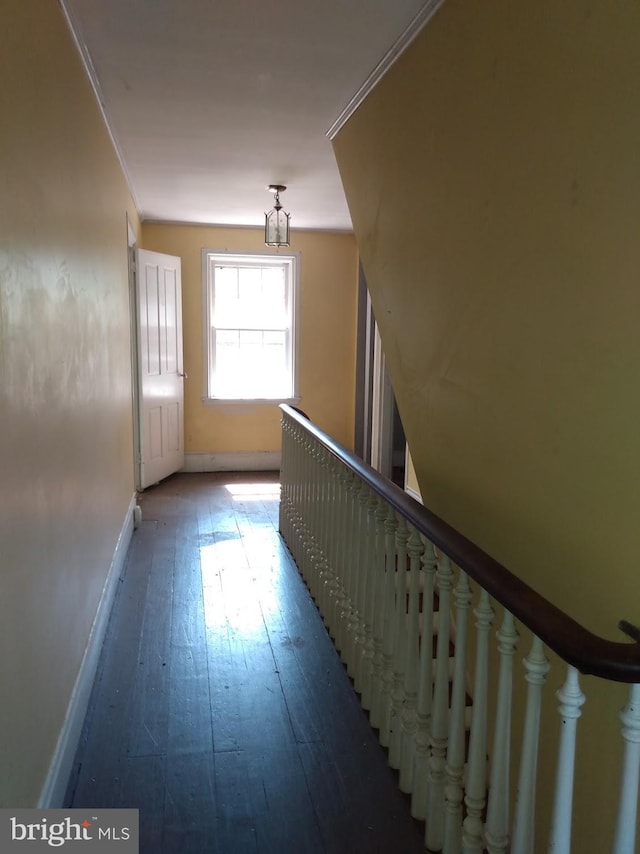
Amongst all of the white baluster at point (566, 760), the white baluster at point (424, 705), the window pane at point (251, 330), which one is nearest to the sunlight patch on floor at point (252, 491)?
the window pane at point (251, 330)

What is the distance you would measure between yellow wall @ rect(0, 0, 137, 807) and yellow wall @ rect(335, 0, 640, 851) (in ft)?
4.06

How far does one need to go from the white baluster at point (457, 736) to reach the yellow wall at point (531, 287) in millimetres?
228

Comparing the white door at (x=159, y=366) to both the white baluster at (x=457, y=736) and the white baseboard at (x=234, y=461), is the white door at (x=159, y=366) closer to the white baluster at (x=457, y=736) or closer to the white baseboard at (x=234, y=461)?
the white baseboard at (x=234, y=461)

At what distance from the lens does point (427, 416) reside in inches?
94.0

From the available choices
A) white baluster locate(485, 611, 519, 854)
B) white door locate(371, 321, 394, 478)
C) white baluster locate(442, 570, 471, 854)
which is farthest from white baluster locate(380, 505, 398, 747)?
white door locate(371, 321, 394, 478)

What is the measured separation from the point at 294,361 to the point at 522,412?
505 cm

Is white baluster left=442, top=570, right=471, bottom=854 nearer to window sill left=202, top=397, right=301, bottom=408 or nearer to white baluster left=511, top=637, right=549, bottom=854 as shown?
white baluster left=511, top=637, right=549, bottom=854

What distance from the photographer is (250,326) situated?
662 cm

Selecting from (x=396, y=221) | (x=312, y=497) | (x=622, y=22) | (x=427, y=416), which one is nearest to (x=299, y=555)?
(x=312, y=497)

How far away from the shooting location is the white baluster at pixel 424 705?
1844 millimetres

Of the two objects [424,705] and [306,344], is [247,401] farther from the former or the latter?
[424,705]

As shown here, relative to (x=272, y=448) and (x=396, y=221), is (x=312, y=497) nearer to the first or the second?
(x=396, y=221)

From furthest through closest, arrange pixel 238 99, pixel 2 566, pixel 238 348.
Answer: pixel 238 348 < pixel 238 99 < pixel 2 566

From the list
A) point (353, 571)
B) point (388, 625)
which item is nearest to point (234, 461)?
point (353, 571)
